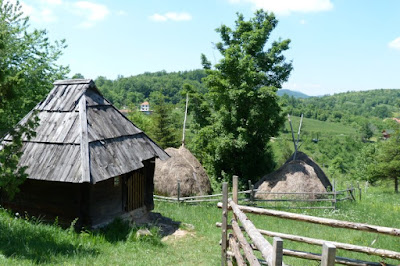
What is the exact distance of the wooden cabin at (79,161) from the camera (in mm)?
9102

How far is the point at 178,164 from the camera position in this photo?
18.0 meters

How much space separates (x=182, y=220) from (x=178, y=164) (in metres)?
5.19

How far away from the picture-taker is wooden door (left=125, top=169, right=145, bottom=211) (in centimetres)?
1131

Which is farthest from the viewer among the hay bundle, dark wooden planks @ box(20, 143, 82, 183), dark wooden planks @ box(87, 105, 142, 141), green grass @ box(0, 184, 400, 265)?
the hay bundle

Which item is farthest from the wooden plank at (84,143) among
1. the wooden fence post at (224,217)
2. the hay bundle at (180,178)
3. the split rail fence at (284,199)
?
the hay bundle at (180,178)

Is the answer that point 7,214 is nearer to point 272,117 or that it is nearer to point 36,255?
point 36,255

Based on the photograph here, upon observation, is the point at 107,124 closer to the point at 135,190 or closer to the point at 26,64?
the point at 135,190

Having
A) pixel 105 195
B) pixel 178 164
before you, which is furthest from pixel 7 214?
pixel 178 164

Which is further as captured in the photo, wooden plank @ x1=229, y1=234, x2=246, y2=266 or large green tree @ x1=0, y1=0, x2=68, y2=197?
large green tree @ x1=0, y1=0, x2=68, y2=197

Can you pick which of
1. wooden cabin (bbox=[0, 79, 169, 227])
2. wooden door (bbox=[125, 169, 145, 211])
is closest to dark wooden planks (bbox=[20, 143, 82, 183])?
wooden cabin (bbox=[0, 79, 169, 227])

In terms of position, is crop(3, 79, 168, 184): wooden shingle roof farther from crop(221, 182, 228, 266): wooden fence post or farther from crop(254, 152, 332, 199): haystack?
crop(254, 152, 332, 199): haystack

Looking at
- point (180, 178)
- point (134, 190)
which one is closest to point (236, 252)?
point (134, 190)

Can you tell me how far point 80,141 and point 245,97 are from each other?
40.8ft

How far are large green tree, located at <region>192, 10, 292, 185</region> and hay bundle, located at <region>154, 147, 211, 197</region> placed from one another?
272 cm
